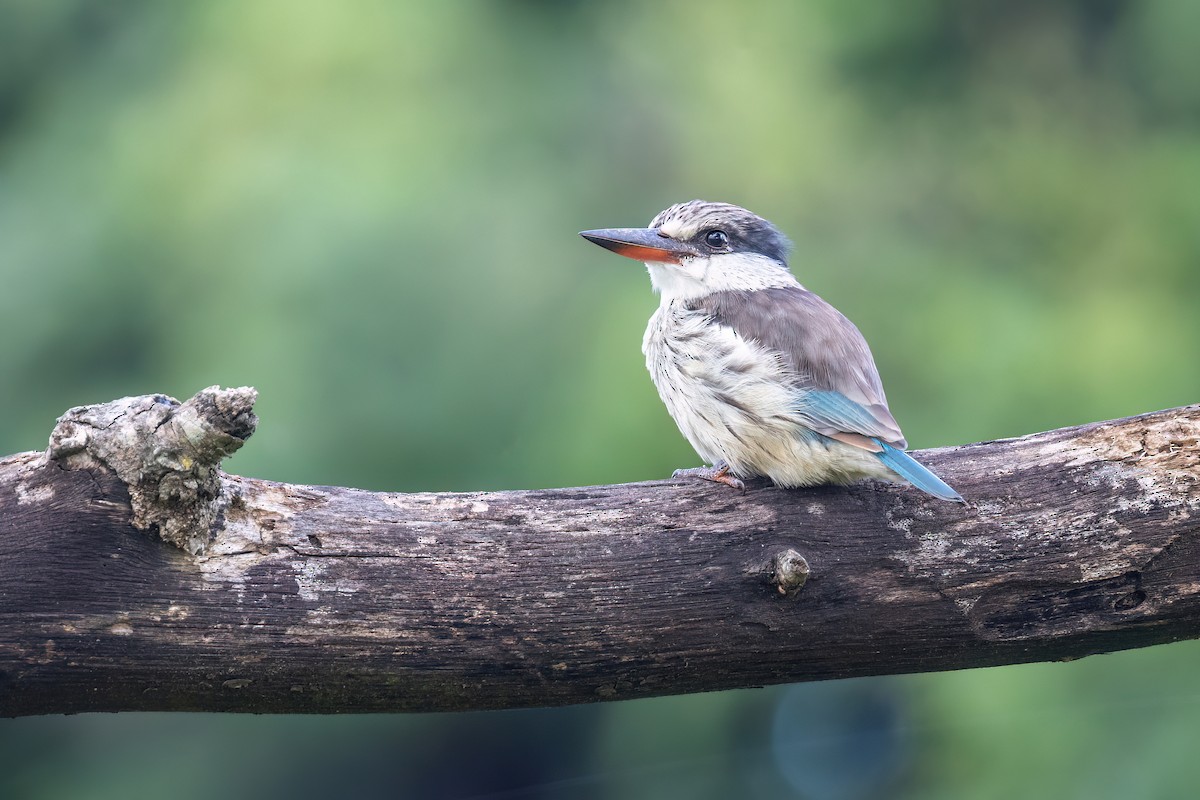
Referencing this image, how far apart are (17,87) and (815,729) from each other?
15.1ft

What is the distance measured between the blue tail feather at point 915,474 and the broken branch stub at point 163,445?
134cm

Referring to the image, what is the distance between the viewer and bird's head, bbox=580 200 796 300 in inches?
134

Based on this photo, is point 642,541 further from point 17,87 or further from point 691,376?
point 17,87

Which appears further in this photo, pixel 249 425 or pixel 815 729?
pixel 815 729

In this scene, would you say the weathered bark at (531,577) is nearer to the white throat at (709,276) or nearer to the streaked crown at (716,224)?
the white throat at (709,276)

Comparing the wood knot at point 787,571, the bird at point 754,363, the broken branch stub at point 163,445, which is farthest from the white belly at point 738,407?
the broken branch stub at point 163,445

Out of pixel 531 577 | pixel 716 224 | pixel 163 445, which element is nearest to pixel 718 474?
pixel 531 577

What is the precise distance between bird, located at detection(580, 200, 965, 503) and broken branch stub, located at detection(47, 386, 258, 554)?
1.16m

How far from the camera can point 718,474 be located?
108 inches

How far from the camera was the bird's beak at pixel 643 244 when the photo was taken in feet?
10.9

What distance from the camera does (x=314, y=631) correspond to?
2.12 m

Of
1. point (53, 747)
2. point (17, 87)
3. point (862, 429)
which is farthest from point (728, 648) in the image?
point (17, 87)

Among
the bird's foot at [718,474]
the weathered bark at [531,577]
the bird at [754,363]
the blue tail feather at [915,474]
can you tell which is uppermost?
the bird at [754,363]

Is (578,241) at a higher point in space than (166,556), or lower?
higher
